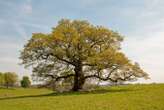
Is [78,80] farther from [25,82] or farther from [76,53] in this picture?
[25,82]

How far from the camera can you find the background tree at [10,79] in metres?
143

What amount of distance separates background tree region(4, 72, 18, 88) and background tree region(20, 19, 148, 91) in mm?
104202

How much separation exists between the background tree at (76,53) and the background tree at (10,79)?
104202 mm

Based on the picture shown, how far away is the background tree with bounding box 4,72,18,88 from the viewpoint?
14312 centimetres

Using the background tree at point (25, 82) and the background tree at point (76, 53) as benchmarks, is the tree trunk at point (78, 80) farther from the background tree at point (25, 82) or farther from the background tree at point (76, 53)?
the background tree at point (25, 82)

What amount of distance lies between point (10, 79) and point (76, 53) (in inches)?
4205

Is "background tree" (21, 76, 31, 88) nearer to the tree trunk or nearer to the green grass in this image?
the tree trunk

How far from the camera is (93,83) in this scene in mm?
44031

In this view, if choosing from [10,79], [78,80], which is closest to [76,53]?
[78,80]

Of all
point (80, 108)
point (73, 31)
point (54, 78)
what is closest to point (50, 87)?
point (54, 78)

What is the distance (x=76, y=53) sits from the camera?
1658 inches

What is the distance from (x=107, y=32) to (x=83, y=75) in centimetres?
681

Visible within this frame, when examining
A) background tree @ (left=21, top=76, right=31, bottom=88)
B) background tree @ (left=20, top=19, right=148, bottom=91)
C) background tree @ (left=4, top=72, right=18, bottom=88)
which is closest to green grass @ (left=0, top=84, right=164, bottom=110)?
background tree @ (left=20, top=19, right=148, bottom=91)

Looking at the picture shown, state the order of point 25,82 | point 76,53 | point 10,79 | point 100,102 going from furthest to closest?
point 25,82 → point 10,79 → point 76,53 → point 100,102
